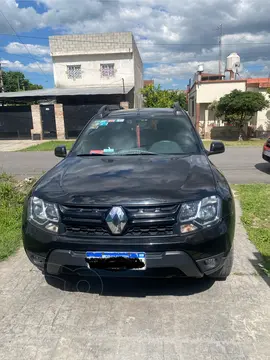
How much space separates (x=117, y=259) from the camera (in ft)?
7.64

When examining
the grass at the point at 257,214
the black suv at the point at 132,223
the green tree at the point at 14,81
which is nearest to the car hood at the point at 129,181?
the black suv at the point at 132,223

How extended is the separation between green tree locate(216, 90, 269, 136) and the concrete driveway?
53.4ft

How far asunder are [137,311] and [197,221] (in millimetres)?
949

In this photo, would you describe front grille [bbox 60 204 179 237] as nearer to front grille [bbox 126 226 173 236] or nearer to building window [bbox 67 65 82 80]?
front grille [bbox 126 226 173 236]

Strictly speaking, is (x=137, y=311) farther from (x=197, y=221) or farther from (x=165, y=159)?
(x=165, y=159)

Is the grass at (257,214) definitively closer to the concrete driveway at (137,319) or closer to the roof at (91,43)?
the concrete driveway at (137,319)

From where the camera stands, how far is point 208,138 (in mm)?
21938

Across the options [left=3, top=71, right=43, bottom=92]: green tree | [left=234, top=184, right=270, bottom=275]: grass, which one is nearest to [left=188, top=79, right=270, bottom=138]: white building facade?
[left=234, top=184, right=270, bottom=275]: grass

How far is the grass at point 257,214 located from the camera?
3726mm

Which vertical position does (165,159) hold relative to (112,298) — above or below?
above

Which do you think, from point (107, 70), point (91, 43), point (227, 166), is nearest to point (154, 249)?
point (227, 166)

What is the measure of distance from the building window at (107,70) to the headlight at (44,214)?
26101 mm

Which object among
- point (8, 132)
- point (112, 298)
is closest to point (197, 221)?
point (112, 298)

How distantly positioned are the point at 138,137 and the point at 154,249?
189cm
